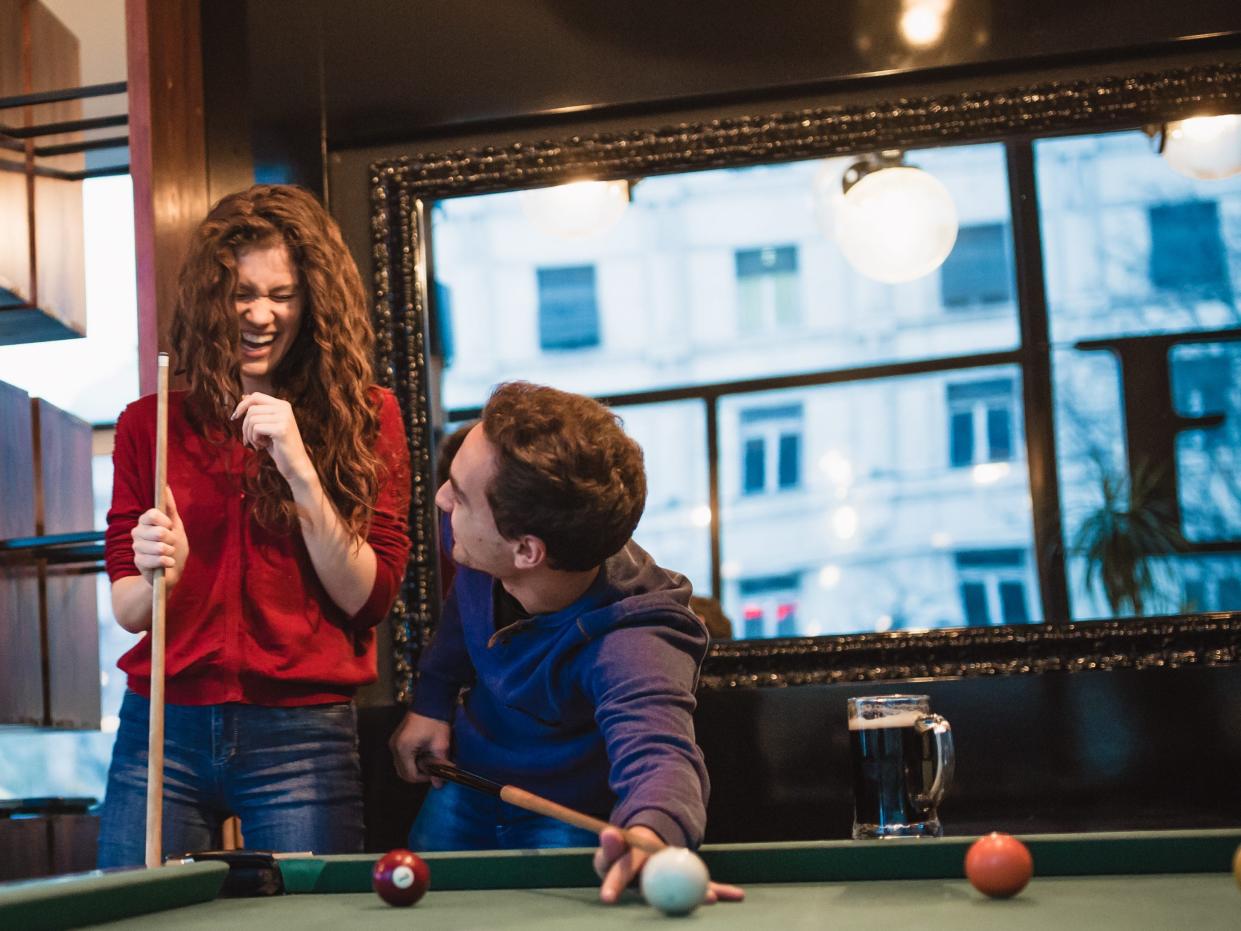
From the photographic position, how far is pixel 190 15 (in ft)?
10.3

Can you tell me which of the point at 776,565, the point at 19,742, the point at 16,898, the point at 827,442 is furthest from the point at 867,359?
the point at 19,742

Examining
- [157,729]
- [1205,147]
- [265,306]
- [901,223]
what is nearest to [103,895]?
[157,729]

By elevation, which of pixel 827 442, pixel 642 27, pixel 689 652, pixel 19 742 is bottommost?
pixel 19 742

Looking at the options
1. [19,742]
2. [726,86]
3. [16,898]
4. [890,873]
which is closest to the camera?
[16,898]

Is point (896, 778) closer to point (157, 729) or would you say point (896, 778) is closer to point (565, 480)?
point (565, 480)

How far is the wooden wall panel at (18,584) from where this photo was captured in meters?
3.03

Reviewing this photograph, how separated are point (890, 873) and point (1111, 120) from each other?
6.46 feet

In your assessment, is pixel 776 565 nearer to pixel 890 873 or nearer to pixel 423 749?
pixel 423 749

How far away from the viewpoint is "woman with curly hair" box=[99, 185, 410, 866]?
215 cm

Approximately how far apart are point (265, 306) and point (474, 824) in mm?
903

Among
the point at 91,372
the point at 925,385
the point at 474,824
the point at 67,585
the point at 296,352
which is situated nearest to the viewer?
the point at 474,824

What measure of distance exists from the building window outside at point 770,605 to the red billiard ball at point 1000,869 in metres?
1.55

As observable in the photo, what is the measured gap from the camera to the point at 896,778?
251 cm

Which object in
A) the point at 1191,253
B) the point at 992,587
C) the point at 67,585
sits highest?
the point at 1191,253
